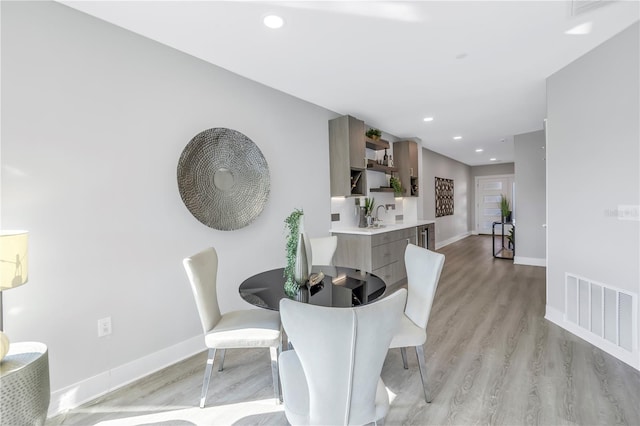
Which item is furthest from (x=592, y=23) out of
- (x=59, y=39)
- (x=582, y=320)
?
(x=59, y=39)

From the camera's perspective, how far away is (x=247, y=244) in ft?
9.48

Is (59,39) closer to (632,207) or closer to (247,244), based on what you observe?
(247,244)

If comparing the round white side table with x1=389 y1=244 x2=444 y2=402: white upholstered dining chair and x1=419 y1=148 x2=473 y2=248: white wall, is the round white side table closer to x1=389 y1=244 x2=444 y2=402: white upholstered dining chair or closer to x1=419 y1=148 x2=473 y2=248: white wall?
x1=389 y1=244 x2=444 y2=402: white upholstered dining chair

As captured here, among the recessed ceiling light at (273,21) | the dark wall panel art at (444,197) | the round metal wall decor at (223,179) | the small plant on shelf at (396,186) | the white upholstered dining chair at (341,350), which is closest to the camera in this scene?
the white upholstered dining chair at (341,350)

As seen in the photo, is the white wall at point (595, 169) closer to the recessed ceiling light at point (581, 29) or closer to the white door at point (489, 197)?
the recessed ceiling light at point (581, 29)

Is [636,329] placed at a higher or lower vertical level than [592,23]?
lower

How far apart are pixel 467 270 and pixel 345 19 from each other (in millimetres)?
4623

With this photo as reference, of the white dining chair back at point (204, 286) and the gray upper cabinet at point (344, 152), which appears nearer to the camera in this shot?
the white dining chair back at point (204, 286)

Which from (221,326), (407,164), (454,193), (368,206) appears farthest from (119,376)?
(454,193)

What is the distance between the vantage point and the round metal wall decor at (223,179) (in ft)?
7.90

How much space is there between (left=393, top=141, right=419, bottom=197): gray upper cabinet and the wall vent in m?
2.93

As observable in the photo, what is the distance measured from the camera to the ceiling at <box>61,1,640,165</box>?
186cm

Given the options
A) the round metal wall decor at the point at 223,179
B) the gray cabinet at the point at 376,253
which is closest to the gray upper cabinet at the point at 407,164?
the gray cabinet at the point at 376,253

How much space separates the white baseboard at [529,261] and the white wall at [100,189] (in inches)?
Result: 211
